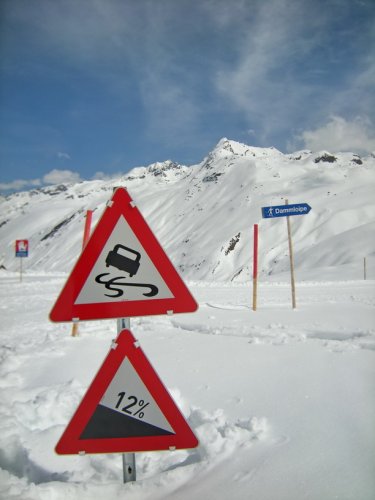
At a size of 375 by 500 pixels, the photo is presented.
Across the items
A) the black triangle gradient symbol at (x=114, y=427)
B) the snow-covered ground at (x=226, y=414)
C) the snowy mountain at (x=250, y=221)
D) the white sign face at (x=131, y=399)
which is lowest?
the snow-covered ground at (x=226, y=414)

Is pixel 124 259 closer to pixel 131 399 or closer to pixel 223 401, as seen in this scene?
pixel 131 399

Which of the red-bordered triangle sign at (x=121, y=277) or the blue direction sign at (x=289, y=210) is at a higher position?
the blue direction sign at (x=289, y=210)

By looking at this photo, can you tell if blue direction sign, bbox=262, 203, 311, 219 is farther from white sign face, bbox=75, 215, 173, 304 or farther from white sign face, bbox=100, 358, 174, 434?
white sign face, bbox=100, 358, 174, 434

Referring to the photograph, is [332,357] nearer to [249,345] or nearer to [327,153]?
[249,345]

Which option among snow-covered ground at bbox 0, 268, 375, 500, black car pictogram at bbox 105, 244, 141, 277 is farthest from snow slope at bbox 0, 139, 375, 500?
black car pictogram at bbox 105, 244, 141, 277

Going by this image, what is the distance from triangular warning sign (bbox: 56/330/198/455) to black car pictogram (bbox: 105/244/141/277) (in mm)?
360

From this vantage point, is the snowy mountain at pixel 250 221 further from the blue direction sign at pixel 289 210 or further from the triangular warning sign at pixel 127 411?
the triangular warning sign at pixel 127 411

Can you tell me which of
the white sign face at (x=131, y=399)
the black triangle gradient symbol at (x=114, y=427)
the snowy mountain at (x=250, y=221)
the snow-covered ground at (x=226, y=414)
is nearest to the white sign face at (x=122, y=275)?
the white sign face at (x=131, y=399)

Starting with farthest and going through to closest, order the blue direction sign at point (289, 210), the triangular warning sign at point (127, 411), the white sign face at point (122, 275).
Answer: the blue direction sign at point (289, 210) < the white sign face at point (122, 275) < the triangular warning sign at point (127, 411)

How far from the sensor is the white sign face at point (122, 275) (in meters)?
1.94

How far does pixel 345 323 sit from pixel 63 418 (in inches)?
178

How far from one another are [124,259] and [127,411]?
0.84m

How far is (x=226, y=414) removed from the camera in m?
2.70

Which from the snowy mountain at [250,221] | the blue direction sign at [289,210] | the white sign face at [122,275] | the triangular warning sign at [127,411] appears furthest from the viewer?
the snowy mountain at [250,221]
